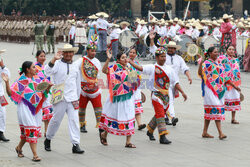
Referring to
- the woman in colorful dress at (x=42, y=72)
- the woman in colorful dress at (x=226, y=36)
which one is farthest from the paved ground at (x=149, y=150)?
the woman in colorful dress at (x=226, y=36)

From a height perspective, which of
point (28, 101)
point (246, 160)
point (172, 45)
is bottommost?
point (246, 160)

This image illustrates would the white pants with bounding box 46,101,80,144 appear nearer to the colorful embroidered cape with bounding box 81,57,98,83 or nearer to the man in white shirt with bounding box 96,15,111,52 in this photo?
the colorful embroidered cape with bounding box 81,57,98,83

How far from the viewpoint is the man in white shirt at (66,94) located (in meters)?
9.35

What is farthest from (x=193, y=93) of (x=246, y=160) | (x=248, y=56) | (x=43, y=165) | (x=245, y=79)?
(x=43, y=165)

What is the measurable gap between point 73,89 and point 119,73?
2.88ft

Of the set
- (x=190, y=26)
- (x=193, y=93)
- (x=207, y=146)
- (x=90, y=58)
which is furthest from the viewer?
(x=190, y=26)

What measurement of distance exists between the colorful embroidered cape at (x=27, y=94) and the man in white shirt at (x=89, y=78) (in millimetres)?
1666

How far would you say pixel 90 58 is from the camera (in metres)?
10.8

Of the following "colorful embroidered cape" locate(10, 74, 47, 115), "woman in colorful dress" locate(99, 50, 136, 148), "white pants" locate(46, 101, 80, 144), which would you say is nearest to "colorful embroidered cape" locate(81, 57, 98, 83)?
"woman in colorful dress" locate(99, 50, 136, 148)

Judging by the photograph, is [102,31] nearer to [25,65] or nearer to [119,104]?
[119,104]

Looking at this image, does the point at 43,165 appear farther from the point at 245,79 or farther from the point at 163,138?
the point at 245,79

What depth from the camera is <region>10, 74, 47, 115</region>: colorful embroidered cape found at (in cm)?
888

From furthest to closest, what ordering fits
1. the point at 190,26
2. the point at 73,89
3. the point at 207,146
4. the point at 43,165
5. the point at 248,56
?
the point at 190,26 < the point at 248,56 < the point at 207,146 < the point at 73,89 < the point at 43,165

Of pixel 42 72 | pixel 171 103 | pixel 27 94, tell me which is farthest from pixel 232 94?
pixel 27 94
